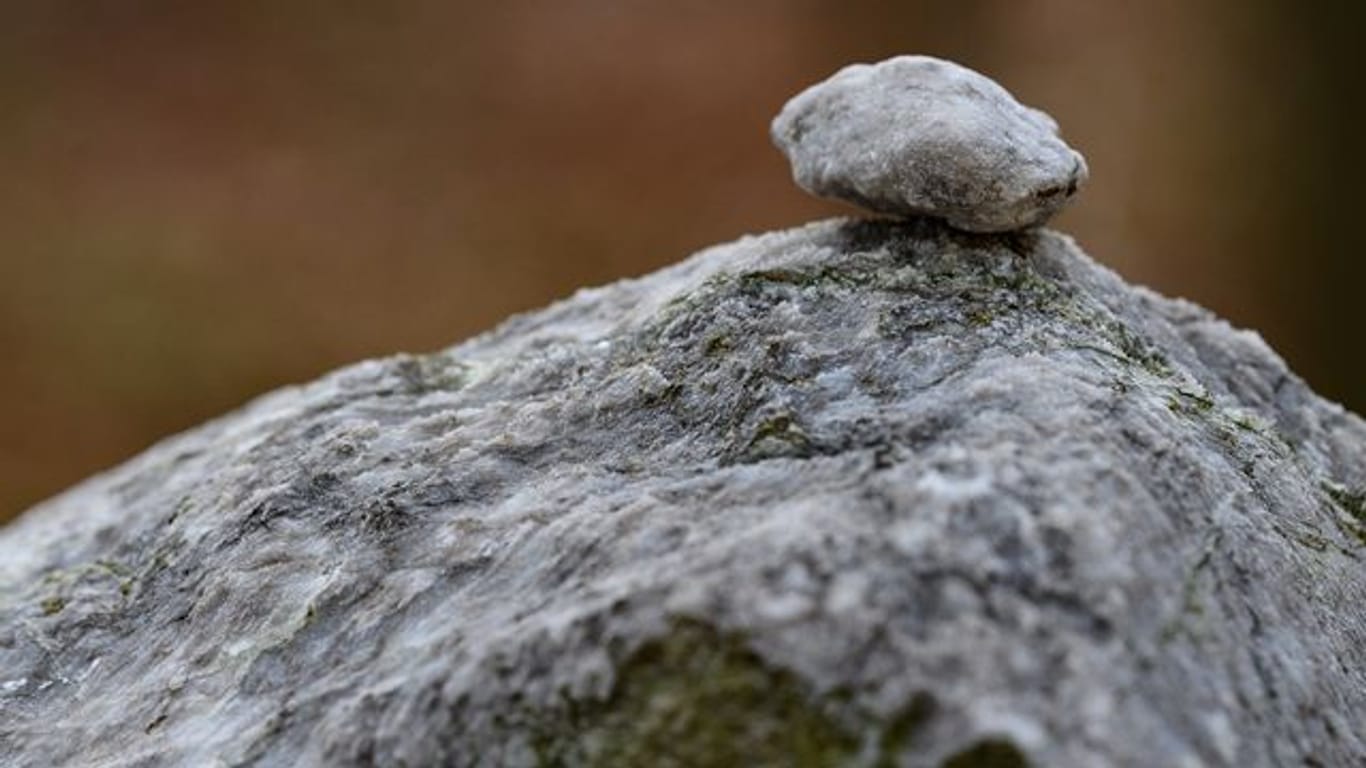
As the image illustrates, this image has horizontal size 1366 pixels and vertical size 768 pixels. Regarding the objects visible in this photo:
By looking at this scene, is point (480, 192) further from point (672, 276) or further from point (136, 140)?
point (672, 276)

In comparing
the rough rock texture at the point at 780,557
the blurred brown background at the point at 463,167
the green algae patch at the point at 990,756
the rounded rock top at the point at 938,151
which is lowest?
the green algae patch at the point at 990,756

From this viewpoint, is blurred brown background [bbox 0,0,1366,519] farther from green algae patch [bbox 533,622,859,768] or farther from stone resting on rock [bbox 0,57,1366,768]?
green algae patch [bbox 533,622,859,768]

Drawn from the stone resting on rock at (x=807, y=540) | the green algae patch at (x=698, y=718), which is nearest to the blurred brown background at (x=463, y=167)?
the stone resting on rock at (x=807, y=540)

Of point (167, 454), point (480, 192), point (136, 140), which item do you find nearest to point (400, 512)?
point (167, 454)

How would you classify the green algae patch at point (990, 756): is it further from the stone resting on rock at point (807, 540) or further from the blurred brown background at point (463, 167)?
the blurred brown background at point (463, 167)

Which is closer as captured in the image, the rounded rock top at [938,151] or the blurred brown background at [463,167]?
the rounded rock top at [938,151]

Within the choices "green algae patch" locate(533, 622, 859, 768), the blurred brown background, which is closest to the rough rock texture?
"green algae patch" locate(533, 622, 859, 768)

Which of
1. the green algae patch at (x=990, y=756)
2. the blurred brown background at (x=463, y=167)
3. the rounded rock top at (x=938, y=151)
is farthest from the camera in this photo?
the blurred brown background at (x=463, y=167)
